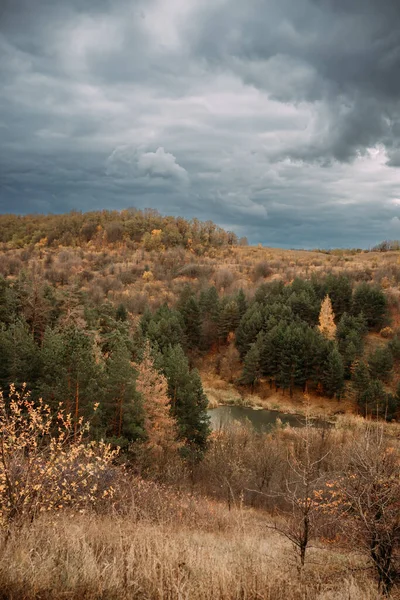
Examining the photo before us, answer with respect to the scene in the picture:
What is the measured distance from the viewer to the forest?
18.4 feet

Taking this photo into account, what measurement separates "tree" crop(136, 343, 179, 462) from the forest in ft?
0.61

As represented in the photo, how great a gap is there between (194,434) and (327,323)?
38.0 metres

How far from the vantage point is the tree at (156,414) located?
3077cm

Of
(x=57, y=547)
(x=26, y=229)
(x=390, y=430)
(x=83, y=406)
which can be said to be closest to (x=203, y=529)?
(x=57, y=547)

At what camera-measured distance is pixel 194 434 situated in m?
37.6

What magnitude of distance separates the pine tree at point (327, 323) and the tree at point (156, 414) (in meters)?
38.6

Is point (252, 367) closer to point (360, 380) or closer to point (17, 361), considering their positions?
point (360, 380)

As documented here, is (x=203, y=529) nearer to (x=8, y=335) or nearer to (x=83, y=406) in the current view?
(x=83, y=406)

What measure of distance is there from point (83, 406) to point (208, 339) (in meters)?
56.9

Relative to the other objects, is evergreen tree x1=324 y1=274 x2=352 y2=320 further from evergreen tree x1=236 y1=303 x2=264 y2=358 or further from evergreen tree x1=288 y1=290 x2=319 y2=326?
evergreen tree x1=236 y1=303 x2=264 y2=358

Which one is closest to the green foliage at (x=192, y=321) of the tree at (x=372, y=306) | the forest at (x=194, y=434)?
the forest at (x=194, y=434)

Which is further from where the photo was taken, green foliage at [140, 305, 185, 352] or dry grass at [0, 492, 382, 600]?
green foliage at [140, 305, 185, 352]

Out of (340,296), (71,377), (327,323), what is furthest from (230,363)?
(71,377)

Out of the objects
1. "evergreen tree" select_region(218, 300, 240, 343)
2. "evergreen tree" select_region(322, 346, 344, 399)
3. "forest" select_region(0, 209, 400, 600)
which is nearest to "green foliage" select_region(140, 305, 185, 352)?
"forest" select_region(0, 209, 400, 600)
